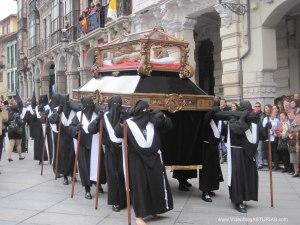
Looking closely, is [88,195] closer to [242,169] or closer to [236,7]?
[242,169]

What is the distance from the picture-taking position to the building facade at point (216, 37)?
43.1 ft

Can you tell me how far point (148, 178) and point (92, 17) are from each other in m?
17.7

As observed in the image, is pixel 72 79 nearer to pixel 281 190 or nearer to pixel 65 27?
pixel 65 27

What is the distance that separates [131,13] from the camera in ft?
64.7

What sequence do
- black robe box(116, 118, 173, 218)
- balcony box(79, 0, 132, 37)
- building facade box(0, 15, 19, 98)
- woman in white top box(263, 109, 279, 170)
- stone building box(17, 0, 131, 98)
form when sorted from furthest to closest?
building facade box(0, 15, 19, 98) < stone building box(17, 0, 131, 98) < balcony box(79, 0, 132, 37) < woman in white top box(263, 109, 279, 170) < black robe box(116, 118, 173, 218)

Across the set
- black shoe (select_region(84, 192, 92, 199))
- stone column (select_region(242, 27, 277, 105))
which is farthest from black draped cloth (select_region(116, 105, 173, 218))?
stone column (select_region(242, 27, 277, 105))

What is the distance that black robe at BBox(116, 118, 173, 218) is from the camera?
248 inches

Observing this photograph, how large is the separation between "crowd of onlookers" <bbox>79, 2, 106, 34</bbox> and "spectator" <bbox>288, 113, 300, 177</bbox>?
44.5 ft

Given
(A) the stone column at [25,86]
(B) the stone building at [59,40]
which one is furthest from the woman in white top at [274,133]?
(A) the stone column at [25,86]

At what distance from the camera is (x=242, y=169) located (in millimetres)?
6969

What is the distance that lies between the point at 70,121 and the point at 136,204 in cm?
321

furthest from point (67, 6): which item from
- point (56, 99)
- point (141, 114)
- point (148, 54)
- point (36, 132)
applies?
point (141, 114)

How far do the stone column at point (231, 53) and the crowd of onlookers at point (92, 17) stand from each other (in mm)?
9220

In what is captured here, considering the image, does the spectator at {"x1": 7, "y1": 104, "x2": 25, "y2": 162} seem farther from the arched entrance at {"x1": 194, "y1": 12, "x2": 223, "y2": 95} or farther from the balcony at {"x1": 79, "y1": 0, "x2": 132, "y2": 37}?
the balcony at {"x1": 79, "y1": 0, "x2": 132, "y2": 37}
